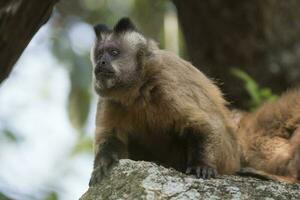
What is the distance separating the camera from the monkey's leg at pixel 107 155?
19.8ft

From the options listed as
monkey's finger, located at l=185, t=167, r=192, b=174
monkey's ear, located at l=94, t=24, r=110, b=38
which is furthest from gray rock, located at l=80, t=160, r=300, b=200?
monkey's ear, located at l=94, t=24, r=110, b=38

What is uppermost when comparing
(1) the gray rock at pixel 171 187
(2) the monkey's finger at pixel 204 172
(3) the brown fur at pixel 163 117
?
(3) the brown fur at pixel 163 117

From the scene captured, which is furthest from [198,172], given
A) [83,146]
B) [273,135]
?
[83,146]

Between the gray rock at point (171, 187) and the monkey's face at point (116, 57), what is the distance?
1.21m

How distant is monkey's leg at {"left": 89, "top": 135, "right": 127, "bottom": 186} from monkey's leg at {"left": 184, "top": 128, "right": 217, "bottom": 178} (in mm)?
591

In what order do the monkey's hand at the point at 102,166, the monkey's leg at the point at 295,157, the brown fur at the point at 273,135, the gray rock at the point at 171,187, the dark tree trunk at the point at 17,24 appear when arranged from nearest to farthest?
the dark tree trunk at the point at 17,24 < the gray rock at the point at 171,187 < the monkey's hand at the point at 102,166 < the monkey's leg at the point at 295,157 < the brown fur at the point at 273,135

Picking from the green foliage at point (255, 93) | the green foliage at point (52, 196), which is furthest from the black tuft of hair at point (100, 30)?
the green foliage at point (255, 93)

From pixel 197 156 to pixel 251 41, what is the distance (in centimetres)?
447

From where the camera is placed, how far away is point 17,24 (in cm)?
446

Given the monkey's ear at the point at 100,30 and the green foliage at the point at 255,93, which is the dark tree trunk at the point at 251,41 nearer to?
the green foliage at the point at 255,93

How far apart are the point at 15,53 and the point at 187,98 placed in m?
2.56

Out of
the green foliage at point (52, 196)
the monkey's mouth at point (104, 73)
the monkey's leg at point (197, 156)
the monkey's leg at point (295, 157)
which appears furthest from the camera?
the monkey's leg at point (295, 157)

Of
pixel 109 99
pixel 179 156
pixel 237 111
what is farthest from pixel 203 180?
pixel 237 111

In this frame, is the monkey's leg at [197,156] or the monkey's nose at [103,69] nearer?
the monkey's leg at [197,156]
